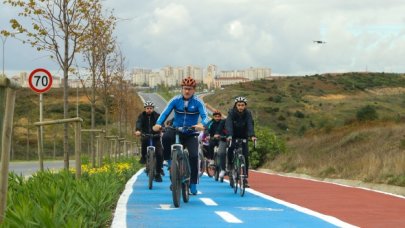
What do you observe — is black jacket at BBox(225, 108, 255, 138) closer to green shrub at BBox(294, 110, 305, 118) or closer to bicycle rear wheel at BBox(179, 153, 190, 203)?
bicycle rear wheel at BBox(179, 153, 190, 203)

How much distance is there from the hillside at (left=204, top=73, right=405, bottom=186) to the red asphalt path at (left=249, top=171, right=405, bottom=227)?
1.85 meters

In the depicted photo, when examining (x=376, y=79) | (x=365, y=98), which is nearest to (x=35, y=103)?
(x=365, y=98)

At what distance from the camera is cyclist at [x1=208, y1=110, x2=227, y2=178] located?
16406 millimetres

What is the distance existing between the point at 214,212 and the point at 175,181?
46.6 inches

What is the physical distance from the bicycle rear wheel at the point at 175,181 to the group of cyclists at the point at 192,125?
2.01ft

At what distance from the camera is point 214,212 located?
11039 millimetres

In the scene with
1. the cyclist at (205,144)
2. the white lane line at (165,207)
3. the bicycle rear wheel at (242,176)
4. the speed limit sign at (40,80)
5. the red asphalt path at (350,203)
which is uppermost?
the speed limit sign at (40,80)

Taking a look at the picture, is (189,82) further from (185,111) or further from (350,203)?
(350,203)

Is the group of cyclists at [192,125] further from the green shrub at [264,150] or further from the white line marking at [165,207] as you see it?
the green shrub at [264,150]

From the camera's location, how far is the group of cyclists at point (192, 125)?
1274 cm

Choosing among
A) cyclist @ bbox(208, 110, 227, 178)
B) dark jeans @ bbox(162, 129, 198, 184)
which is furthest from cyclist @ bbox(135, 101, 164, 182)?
dark jeans @ bbox(162, 129, 198, 184)

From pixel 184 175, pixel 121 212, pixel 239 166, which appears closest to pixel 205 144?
pixel 239 166

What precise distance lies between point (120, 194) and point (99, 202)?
18.0 ft

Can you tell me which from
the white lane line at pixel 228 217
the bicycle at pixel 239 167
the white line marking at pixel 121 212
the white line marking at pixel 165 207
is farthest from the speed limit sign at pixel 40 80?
the white lane line at pixel 228 217
